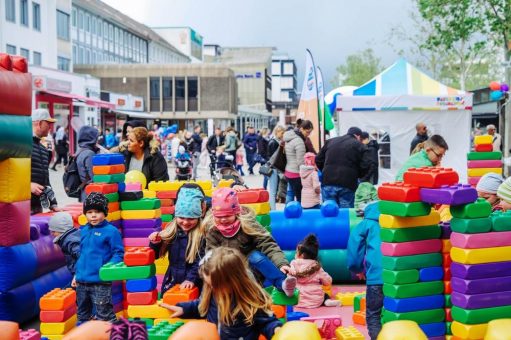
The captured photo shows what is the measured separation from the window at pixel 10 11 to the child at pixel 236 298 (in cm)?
3581

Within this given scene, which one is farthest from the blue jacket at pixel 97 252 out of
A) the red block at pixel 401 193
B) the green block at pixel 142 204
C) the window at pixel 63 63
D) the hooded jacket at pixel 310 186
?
the window at pixel 63 63

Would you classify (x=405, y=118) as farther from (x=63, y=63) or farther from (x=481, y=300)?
(x=63, y=63)

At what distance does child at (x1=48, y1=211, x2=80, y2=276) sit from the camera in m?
6.30

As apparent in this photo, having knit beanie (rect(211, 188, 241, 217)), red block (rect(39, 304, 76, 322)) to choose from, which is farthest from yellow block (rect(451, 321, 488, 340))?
red block (rect(39, 304, 76, 322))

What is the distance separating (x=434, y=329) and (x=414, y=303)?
9.9 inches

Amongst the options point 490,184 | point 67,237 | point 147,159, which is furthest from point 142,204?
point 490,184

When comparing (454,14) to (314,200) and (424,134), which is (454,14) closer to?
(424,134)

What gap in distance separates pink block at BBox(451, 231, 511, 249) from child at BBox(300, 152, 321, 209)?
6.29 m

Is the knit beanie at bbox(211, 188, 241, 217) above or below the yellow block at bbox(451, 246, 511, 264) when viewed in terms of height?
above

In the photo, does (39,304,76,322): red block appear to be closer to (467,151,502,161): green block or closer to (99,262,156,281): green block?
(99,262,156,281): green block

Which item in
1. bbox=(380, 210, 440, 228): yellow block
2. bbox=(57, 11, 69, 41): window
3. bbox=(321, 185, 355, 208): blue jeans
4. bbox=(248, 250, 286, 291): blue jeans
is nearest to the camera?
bbox=(380, 210, 440, 228): yellow block

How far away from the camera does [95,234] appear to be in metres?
5.97

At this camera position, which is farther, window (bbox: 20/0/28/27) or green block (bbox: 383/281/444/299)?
window (bbox: 20/0/28/27)

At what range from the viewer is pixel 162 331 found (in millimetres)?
3938
